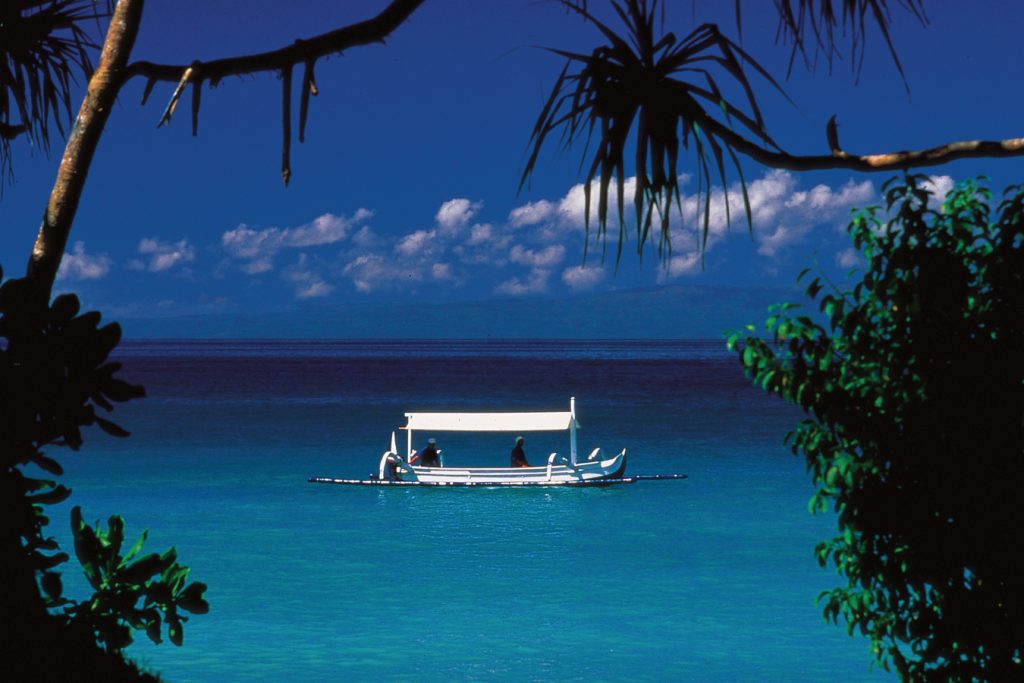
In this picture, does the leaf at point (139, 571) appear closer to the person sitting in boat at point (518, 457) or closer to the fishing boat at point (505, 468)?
the fishing boat at point (505, 468)

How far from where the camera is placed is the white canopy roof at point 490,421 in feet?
112

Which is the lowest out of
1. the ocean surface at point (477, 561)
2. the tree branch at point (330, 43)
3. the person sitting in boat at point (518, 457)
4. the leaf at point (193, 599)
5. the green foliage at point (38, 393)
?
the ocean surface at point (477, 561)

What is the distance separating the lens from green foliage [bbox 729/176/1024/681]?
20.1 feet

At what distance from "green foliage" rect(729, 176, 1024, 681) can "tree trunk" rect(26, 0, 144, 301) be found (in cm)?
329

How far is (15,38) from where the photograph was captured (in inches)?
244

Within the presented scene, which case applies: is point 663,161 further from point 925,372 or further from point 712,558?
point 712,558

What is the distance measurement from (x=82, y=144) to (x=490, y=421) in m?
30.4

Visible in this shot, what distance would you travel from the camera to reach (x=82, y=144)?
5270 millimetres

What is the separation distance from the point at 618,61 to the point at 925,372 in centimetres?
259

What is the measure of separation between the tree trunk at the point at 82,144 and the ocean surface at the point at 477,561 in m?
4.58

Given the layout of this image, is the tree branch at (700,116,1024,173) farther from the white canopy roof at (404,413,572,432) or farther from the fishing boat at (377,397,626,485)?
the white canopy roof at (404,413,572,432)

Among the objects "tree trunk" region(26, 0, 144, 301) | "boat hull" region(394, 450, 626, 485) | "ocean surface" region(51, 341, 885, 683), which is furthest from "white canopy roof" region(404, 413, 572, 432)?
"tree trunk" region(26, 0, 144, 301)

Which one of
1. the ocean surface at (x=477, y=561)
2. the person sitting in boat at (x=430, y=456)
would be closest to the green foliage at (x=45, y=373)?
the ocean surface at (x=477, y=561)

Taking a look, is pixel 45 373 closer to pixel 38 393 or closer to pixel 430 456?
pixel 38 393
